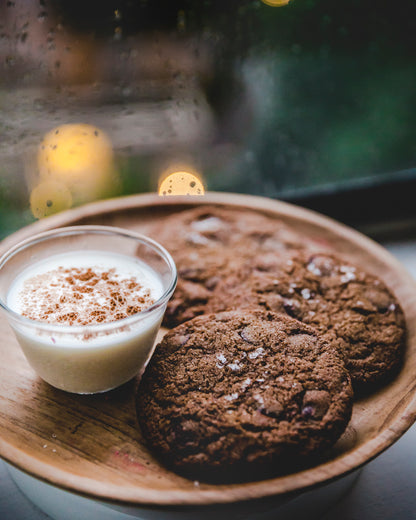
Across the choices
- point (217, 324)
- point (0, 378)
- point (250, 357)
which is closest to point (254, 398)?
point (250, 357)

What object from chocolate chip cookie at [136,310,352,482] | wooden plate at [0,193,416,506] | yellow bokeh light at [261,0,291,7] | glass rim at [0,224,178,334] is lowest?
wooden plate at [0,193,416,506]

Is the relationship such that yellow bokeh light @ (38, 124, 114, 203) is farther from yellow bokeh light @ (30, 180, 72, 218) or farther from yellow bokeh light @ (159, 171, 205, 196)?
yellow bokeh light @ (159, 171, 205, 196)

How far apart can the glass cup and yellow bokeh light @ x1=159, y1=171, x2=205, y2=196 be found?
1.81 feet

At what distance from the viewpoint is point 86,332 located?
99cm

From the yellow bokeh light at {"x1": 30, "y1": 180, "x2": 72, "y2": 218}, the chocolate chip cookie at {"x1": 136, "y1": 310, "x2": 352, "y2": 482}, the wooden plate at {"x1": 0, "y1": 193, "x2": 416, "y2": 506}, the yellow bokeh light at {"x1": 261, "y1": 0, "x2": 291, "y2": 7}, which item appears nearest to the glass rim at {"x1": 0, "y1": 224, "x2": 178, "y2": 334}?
the chocolate chip cookie at {"x1": 136, "y1": 310, "x2": 352, "y2": 482}

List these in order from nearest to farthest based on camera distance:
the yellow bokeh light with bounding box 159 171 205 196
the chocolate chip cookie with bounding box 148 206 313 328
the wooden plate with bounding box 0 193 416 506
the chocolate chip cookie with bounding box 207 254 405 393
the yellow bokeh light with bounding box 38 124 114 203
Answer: the wooden plate with bounding box 0 193 416 506, the chocolate chip cookie with bounding box 207 254 405 393, the chocolate chip cookie with bounding box 148 206 313 328, the yellow bokeh light with bounding box 38 124 114 203, the yellow bokeh light with bounding box 159 171 205 196

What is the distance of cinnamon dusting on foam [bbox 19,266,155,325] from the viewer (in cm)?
107

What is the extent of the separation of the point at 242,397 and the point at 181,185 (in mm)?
1075

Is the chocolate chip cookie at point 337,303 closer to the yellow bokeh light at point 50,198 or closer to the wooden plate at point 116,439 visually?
the wooden plate at point 116,439

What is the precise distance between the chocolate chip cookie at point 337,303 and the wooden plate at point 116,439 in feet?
0.19

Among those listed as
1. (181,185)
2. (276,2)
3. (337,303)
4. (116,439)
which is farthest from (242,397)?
(276,2)

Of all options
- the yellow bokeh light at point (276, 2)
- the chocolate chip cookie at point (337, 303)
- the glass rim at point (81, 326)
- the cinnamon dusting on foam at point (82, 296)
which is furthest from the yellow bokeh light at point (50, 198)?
the yellow bokeh light at point (276, 2)

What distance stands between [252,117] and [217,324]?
1158mm

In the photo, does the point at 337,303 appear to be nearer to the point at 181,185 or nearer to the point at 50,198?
the point at 181,185
